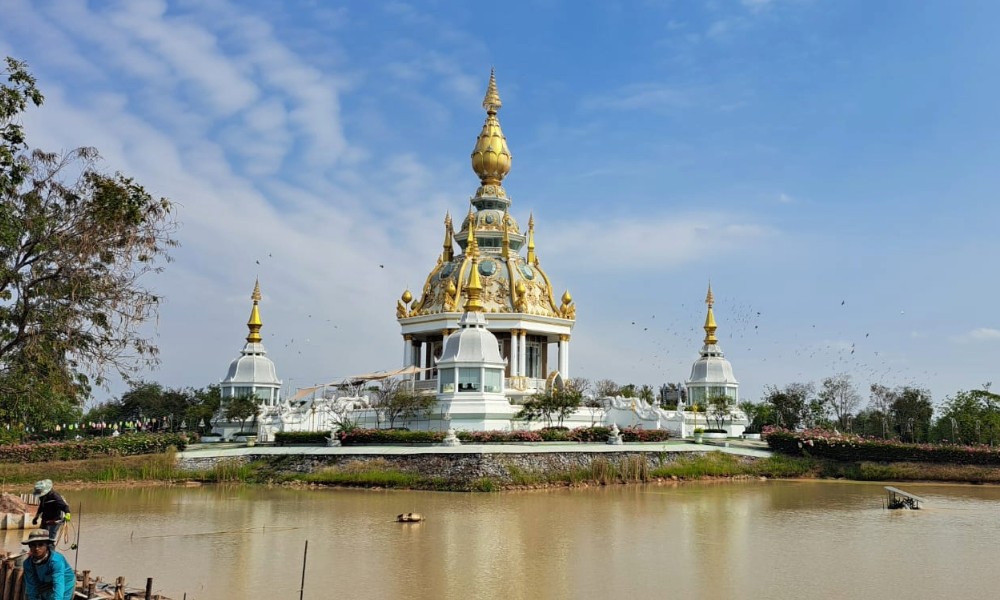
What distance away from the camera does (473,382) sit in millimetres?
38250

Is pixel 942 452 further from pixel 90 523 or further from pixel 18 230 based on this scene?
pixel 18 230

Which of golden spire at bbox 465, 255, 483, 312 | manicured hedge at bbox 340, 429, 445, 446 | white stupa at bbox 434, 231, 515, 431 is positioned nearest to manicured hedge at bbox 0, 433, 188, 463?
manicured hedge at bbox 340, 429, 445, 446

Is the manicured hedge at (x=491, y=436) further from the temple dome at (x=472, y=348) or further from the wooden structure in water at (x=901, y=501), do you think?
the wooden structure in water at (x=901, y=501)

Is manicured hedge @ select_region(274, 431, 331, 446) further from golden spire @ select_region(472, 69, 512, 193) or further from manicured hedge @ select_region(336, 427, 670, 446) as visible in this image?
golden spire @ select_region(472, 69, 512, 193)

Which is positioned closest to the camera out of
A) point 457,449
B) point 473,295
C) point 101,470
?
point 457,449

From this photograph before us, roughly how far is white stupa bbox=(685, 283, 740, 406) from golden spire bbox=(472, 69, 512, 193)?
47.2 feet

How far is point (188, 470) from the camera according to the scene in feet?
104

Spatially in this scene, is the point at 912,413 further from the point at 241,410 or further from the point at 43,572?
the point at 43,572

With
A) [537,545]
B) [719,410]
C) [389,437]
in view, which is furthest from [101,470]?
[719,410]

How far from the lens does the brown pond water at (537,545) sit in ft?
45.7

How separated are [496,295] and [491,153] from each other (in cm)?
990

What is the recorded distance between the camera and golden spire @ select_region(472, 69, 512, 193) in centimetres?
5450

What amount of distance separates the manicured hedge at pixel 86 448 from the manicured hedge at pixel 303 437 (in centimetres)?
376

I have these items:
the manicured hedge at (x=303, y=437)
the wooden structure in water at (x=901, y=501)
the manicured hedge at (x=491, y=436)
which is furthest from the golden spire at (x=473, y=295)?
the wooden structure in water at (x=901, y=501)
